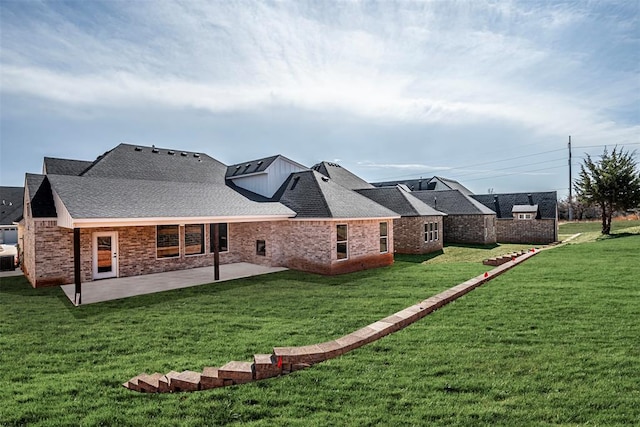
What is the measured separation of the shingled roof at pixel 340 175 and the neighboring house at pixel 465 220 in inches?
276

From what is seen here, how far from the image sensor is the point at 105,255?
13281mm

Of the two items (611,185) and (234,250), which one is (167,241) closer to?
(234,250)

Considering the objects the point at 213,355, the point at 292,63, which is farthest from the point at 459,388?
the point at 292,63

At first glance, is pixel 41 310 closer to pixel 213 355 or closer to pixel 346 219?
pixel 213 355

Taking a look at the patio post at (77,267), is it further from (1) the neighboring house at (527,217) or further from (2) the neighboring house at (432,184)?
(2) the neighboring house at (432,184)

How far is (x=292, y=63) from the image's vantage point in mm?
12672

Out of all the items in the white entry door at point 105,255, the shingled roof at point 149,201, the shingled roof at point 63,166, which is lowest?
the white entry door at point 105,255

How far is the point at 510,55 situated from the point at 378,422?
12874mm

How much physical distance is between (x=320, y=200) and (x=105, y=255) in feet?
28.7

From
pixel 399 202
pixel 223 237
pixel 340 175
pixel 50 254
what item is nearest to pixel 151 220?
pixel 50 254

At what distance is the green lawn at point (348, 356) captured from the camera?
376 centimetres

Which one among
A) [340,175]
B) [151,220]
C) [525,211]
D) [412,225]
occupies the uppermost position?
[340,175]

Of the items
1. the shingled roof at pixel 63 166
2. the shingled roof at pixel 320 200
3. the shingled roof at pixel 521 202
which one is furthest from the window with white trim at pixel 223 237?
the shingled roof at pixel 521 202

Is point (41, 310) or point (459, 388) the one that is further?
point (41, 310)
